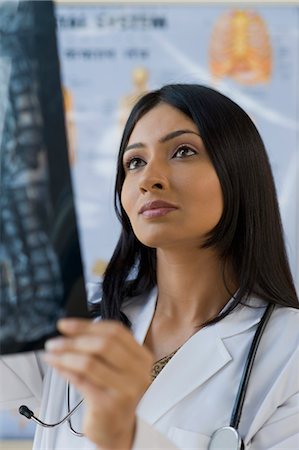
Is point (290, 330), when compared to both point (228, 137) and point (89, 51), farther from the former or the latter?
point (89, 51)

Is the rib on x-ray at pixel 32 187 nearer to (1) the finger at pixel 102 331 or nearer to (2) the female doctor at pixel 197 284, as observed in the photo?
(1) the finger at pixel 102 331

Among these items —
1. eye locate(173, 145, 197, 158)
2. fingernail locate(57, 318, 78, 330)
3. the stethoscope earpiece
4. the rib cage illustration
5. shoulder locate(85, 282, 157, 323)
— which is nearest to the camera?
fingernail locate(57, 318, 78, 330)

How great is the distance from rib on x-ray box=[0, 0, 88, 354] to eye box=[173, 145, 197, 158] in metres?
0.37

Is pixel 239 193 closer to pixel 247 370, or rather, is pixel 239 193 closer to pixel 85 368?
pixel 247 370

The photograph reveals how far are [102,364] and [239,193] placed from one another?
484 millimetres

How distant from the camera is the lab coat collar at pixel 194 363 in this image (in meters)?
0.99

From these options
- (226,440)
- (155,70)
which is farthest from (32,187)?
(155,70)

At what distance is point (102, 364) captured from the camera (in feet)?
2.10

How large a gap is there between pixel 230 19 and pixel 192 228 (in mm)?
1472

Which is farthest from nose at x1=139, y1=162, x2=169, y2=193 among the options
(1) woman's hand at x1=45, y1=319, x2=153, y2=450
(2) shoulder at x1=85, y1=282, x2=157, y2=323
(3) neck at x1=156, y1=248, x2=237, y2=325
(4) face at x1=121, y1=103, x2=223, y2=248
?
(1) woman's hand at x1=45, y1=319, x2=153, y2=450

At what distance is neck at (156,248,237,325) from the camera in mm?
1081

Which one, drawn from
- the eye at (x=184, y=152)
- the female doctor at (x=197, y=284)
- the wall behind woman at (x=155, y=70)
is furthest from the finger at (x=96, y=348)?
the wall behind woman at (x=155, y=70)

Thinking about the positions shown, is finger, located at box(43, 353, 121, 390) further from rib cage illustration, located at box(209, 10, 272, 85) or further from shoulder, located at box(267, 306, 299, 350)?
rib cage illustration, located at box(209, 10, 272, 85)

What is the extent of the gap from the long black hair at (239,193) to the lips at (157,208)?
10 cm
